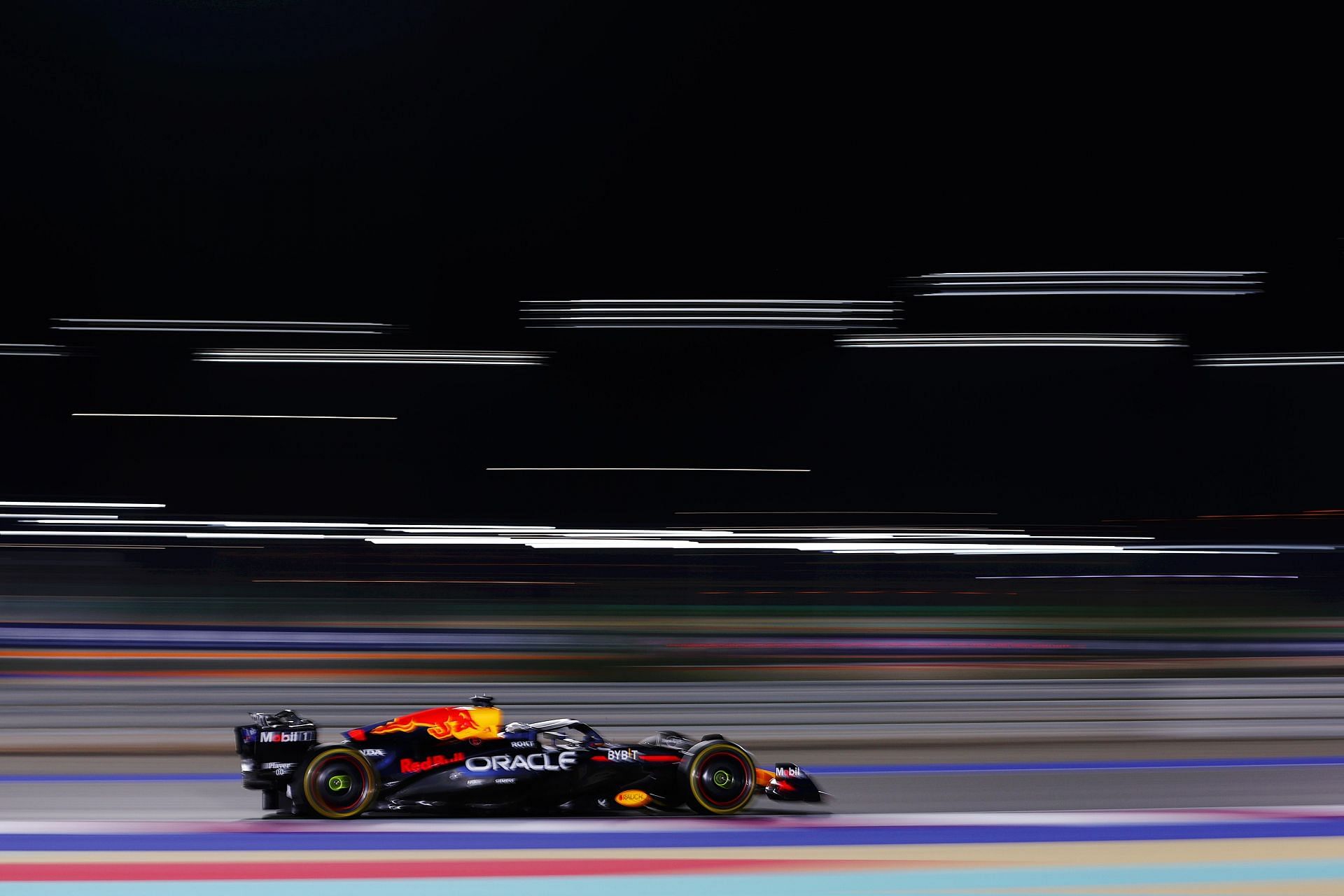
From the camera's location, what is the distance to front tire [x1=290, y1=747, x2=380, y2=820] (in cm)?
472

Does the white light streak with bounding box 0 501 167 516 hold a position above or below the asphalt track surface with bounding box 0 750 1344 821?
above

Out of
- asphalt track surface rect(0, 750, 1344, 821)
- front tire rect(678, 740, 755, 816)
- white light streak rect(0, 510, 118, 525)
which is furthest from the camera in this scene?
white light streak rect(0, 510, 118, 525)

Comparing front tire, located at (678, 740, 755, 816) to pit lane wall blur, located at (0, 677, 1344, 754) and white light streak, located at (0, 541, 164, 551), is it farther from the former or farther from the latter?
white light streak, located at (0, 541, 164, 551)

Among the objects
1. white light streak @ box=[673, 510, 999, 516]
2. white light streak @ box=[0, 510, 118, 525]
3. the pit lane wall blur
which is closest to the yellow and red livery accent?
the pit lane wall blur

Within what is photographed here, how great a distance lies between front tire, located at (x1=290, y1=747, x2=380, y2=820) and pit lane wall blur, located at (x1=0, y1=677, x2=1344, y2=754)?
311 cm

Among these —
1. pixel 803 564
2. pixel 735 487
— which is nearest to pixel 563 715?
pixel 803 564

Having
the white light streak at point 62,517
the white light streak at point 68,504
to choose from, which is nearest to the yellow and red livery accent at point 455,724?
the white light streak at point 68,504

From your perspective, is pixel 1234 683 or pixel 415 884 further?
pixel 1234 683

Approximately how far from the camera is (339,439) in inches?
1315

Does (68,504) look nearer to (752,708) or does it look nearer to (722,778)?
(752,708)

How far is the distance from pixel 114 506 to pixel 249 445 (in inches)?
144

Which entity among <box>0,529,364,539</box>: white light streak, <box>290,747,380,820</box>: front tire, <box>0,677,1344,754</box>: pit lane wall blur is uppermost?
<box>0,529,364,539</box>: white light streak

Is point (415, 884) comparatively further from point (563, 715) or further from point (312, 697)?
point (312, 697)

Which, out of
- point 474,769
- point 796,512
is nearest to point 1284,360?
point 796,512
